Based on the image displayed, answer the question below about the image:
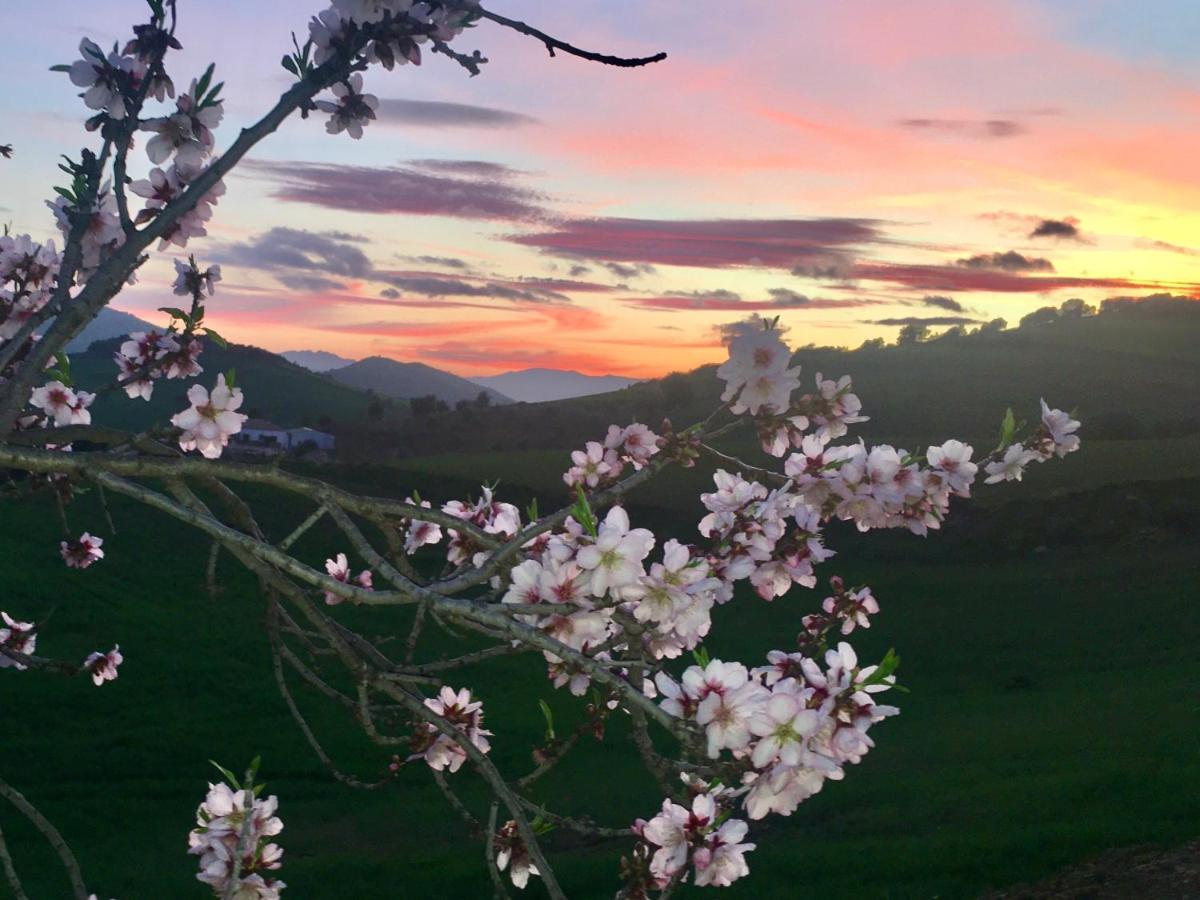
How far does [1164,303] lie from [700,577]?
12486 cm

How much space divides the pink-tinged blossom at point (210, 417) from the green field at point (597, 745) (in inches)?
41.1

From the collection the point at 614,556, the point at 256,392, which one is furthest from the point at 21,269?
the point at 256,392

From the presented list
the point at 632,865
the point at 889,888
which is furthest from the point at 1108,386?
the point at 632,865

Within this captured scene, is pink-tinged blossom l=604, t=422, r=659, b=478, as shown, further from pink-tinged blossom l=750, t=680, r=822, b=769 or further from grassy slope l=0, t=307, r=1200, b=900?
grassy slope l=0, t=307, r=1200, b=900

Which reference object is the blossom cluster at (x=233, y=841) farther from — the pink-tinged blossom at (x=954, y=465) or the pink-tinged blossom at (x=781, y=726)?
the pink-tinged blossom at (x=954, y=465)

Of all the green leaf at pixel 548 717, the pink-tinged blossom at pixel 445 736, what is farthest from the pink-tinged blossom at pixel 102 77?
the green leaf at pixel 548 717

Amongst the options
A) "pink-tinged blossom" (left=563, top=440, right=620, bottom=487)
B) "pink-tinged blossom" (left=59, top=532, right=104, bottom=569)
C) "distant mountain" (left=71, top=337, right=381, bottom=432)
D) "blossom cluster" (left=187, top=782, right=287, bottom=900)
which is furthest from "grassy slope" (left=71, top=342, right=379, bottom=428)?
"blossom cluster" (left=187, top=782, right=287, bottom=900)

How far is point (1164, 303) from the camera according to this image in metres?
112

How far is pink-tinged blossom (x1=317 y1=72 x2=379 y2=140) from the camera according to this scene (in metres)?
3.83

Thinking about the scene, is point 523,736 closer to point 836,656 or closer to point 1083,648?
point 1083,648

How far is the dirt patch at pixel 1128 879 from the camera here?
33.0ft

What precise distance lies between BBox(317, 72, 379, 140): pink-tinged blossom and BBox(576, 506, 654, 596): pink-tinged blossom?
207 cm

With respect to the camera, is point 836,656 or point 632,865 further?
point 632,865

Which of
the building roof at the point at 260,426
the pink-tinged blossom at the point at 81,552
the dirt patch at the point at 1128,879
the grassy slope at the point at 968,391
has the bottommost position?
the dirt patch at the point at 1128,879
